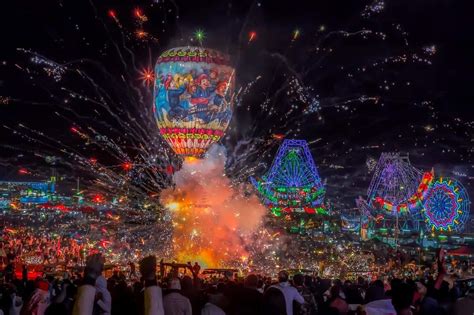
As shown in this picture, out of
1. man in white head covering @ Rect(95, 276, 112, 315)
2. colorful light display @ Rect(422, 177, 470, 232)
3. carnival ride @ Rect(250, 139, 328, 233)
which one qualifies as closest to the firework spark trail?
man in white head covering @ Rect(95, 276, 112, 315)

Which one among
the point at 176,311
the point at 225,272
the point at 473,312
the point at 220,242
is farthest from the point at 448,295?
the point at 220,242

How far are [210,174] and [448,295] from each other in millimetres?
20438

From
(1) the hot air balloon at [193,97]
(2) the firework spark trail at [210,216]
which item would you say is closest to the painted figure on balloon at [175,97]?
(1) the hot air balloon at [193,97]

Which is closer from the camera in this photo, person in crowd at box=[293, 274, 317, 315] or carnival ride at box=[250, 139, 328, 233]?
person in crowd at box=[293, 274, 317, 315]

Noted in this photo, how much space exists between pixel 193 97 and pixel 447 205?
82.5 feet

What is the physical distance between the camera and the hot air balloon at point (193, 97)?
29.4 meters

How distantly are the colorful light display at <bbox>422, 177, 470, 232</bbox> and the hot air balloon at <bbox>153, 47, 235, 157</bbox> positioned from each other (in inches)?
881

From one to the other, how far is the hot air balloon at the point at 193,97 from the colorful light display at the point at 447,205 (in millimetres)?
22365

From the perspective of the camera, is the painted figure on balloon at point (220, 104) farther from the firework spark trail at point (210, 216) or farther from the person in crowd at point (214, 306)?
the person in crowd at point (214, 306)

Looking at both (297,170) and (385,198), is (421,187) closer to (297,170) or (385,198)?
(385,198)

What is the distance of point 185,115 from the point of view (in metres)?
30.7

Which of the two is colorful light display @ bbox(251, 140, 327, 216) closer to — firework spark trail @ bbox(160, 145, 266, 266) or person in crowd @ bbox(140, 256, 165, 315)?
firework spark trail @ bbox(160, 145, 266, 266)

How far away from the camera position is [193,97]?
1196 inches

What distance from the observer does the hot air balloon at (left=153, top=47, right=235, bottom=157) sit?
96.6ft
